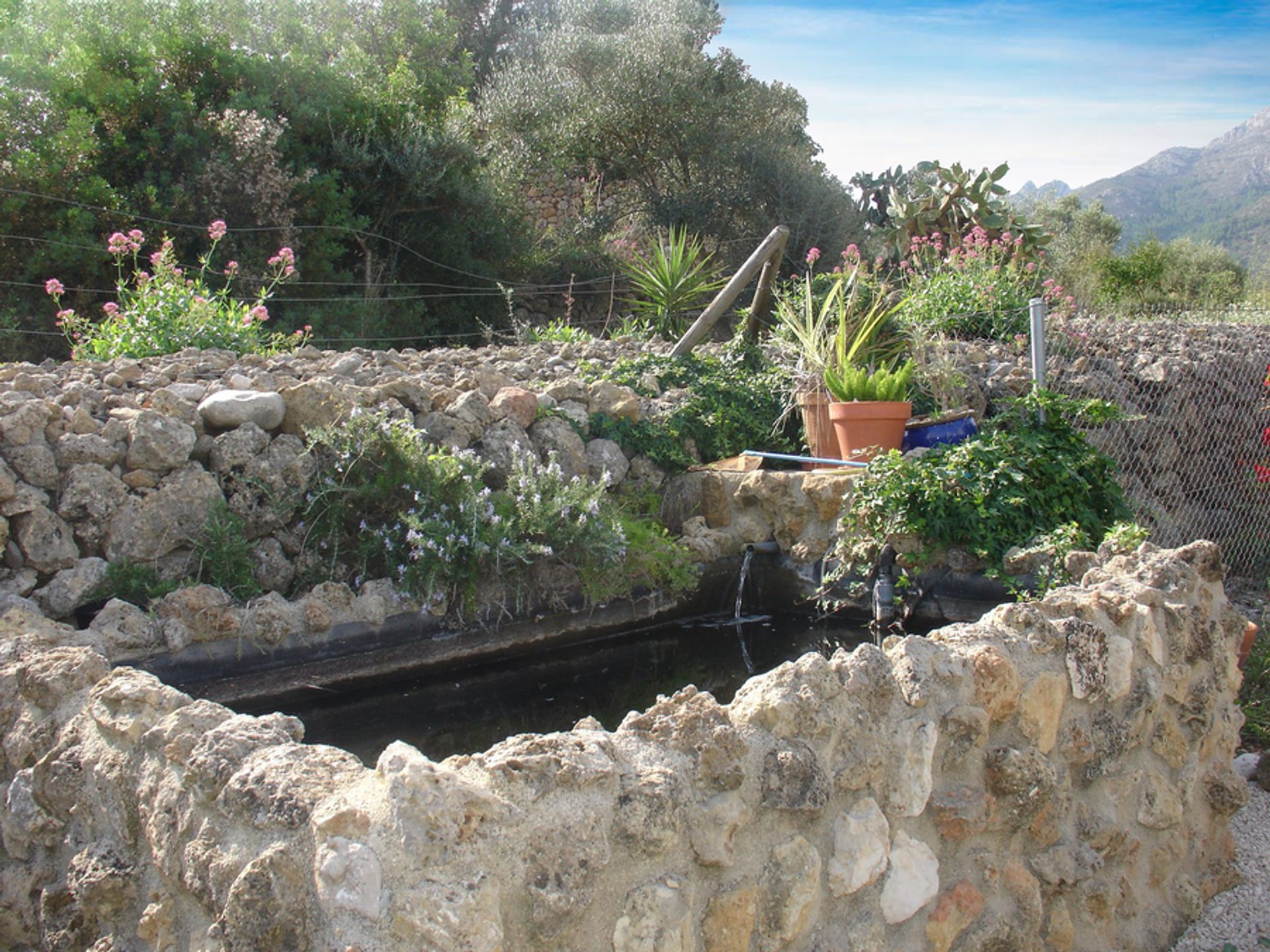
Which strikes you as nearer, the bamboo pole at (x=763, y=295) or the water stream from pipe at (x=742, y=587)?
the water stream from pipe at (x=742, y=587)

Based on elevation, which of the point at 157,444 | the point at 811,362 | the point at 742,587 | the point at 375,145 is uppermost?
the point at 375,145

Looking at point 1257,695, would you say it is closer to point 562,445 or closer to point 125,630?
point 562,445

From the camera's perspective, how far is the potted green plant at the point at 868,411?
5.53 m

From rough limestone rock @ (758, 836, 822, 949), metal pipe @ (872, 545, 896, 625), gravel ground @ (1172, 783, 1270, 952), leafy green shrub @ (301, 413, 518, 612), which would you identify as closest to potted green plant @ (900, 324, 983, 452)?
metal pipe @ (872, 545, 896, 625)

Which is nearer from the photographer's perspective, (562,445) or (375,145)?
(562,445)

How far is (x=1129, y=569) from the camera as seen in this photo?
10.6 ft

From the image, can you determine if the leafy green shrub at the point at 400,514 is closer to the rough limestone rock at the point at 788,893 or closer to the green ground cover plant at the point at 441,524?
the green ground cover plant at the point at 441,524

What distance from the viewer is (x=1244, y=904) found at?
2980 mm

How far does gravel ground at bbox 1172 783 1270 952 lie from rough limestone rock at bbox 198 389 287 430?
13.2 ft

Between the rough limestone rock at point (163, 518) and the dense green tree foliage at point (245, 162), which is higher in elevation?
the dense green tree foliage at point (245, 162)

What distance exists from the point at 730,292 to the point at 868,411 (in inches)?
86.6

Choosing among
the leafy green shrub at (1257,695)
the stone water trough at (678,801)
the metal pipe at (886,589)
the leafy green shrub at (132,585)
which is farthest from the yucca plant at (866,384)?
the leafy green shrub at (132,585)

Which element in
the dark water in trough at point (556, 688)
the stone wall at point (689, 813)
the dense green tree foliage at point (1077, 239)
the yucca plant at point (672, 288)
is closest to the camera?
the stone wall at point (689, 813)

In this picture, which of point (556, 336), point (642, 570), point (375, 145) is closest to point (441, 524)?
point (642, 570)
